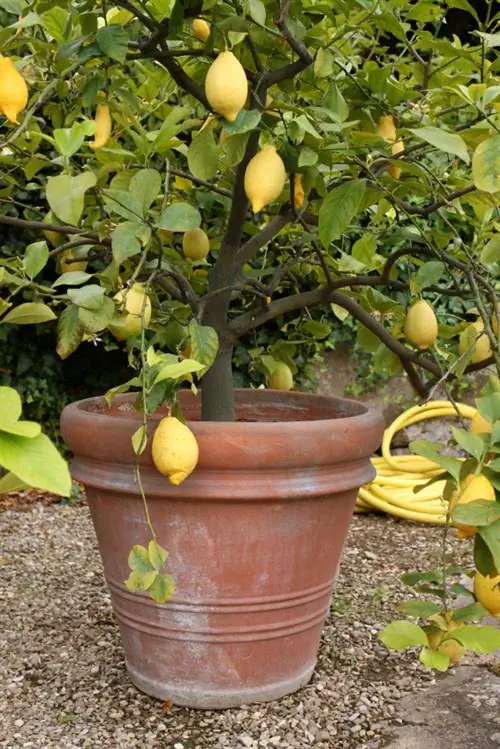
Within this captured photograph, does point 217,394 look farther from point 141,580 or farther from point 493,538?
point 493,538

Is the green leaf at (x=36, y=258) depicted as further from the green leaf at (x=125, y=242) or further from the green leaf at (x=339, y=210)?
the green leaf at (x=339, y=210)

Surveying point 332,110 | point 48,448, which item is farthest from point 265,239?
point 48,448

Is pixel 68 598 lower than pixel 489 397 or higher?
lower

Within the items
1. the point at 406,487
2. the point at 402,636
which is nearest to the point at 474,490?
the point at 402,636

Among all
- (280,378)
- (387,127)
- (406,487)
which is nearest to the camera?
(387,127)

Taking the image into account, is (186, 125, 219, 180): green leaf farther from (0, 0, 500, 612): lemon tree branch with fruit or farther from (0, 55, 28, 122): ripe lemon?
(0, 55, 28, 122): ripe lemon

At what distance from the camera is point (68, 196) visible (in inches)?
35.6

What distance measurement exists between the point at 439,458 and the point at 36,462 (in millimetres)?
456

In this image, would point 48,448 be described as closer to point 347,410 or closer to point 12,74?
point 12,74

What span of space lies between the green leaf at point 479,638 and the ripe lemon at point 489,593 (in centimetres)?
9

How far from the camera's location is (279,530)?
1330 mm

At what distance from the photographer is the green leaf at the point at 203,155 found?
1084 millimetres

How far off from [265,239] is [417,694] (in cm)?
86

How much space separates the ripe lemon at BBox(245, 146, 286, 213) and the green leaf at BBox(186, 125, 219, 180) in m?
0.08
